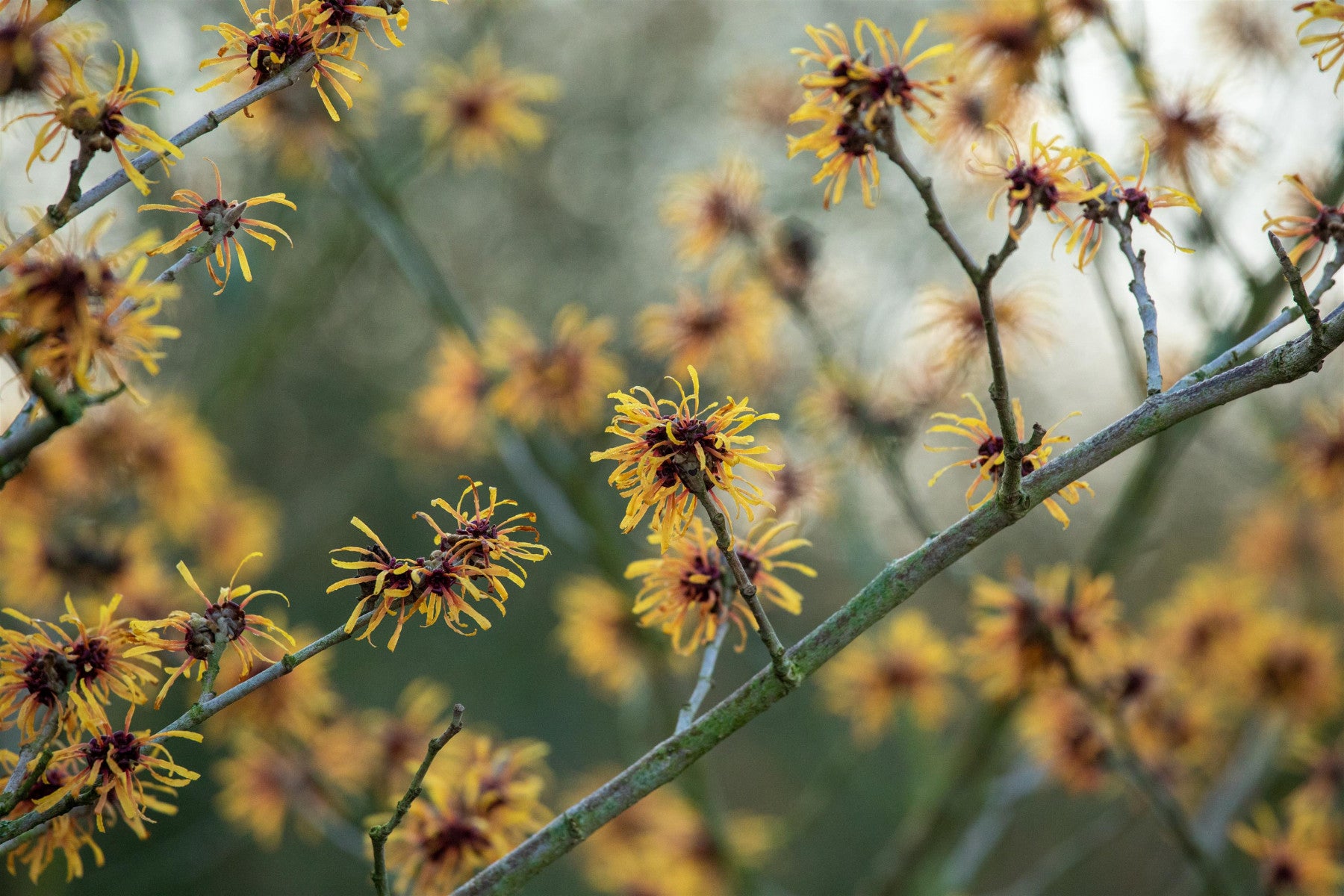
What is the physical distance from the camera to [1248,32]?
161 inches

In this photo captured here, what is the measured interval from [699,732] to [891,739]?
8.63 meters

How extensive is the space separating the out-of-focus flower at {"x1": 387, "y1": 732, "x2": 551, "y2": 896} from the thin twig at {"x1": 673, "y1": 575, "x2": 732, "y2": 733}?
543 mm

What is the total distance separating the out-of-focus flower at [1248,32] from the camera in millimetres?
4051

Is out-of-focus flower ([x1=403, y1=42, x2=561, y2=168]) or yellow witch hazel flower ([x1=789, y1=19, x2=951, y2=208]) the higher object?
out-of-focus flower ([x1=403, y1=42, x2=561, y2=168])

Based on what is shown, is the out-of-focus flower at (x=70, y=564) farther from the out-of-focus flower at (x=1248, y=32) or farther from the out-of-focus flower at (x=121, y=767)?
the out-of-focus flower at (x=1248, y=32)

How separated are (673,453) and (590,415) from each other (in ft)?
8.39

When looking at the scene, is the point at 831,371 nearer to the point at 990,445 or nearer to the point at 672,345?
the point at 672,345

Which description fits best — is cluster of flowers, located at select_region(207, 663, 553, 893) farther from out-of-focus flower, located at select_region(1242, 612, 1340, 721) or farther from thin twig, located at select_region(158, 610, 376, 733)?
out-of-focus flower, located at select_region(1242, 612, 1340, 721)

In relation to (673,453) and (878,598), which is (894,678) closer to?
(878,598)

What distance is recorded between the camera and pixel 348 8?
60.4 inches

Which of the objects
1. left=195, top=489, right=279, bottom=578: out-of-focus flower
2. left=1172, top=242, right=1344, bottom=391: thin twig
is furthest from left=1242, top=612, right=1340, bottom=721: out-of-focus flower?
left=195, top=489, right=279, bottom=578: out-of-focus flower

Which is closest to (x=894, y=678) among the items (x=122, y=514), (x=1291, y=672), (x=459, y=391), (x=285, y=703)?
(x=1291, y=672)

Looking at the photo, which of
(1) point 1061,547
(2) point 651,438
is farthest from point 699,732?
(1) point 1061,547

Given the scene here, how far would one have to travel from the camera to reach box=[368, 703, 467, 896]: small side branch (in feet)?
4.71
